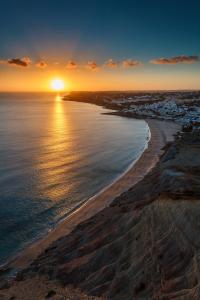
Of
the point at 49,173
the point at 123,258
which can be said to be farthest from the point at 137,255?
the point at 49,173

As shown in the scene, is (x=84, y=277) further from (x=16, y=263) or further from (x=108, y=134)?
(x=108, y=134)

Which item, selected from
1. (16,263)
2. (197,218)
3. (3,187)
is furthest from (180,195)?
(3,187)

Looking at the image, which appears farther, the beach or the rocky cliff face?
the beach

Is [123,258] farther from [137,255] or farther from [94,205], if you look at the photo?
[94,205]

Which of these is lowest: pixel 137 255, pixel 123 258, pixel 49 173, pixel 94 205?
pixel 49 173

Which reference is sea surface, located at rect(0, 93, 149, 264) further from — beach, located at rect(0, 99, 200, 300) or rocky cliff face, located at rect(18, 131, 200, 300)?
rocky cliff face, located at rect(18, 131, 200, 300)

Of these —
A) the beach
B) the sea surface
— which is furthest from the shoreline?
the sea surface
